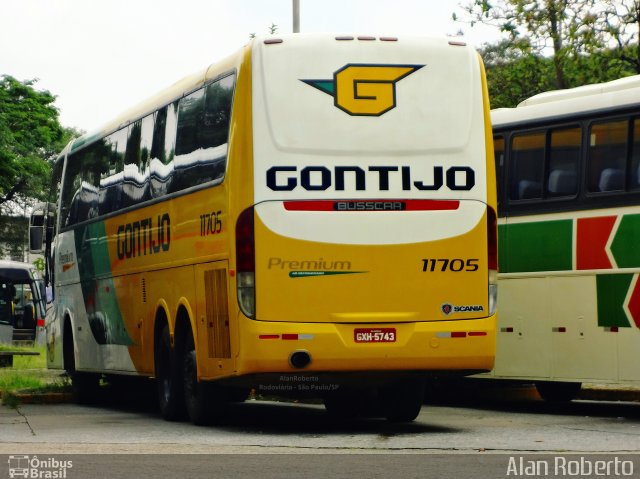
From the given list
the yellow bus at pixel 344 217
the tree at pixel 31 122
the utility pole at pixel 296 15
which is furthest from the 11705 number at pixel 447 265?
the tree at pixel 31 122

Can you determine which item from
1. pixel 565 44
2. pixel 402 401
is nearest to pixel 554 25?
pixel 565 44

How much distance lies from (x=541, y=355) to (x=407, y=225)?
452cm

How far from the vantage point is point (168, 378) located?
17562mm

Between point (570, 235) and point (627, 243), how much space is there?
1067mm

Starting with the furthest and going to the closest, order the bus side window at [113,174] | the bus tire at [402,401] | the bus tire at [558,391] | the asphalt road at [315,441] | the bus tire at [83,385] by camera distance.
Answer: the bus tire at [83,385]
the bus tire at [558,391]
the bus side window at [113,174]
the bus tire at [402,401]
the asphalt road at [315,441]

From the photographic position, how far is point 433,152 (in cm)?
1520

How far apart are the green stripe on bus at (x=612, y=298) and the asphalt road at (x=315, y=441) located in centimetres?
111

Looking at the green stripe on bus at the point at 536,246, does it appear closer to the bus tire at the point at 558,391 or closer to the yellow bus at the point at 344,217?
the bus tire at the point at 558,391

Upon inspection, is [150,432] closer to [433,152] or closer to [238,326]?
[238,326]

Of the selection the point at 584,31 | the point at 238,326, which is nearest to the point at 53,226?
the point at 238,326

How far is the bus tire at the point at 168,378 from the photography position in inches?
674

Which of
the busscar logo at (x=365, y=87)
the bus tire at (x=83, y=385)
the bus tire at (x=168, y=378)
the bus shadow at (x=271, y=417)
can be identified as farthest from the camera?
the bus tire at (x=83, y=385)

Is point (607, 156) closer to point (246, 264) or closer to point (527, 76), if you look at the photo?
point (246, 264)

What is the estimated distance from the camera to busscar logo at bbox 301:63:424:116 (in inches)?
593
